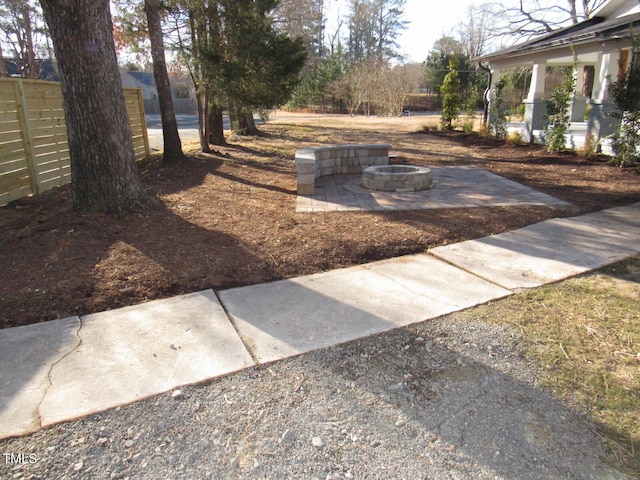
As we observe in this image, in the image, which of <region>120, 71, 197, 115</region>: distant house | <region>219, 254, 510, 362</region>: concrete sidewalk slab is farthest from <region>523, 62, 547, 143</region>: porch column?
<region>120, 71, 197, 115</region>: distant house

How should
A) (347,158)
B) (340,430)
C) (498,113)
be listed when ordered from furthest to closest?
(498,113)
(347,158)
(340,430)

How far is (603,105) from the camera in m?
9.54

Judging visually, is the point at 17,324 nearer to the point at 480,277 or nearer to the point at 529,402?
the point at 529,402

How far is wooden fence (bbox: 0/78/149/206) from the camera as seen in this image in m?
6.09

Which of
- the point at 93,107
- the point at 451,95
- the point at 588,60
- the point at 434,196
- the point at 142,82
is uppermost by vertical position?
the point at 142,82

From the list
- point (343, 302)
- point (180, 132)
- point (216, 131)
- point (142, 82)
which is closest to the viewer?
point (343, 302)

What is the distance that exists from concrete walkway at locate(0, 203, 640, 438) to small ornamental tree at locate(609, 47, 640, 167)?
5.63 metres

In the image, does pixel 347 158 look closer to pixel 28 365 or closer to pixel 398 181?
pixel 398 181

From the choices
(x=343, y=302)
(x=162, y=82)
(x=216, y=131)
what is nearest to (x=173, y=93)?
(x=216, y=131)

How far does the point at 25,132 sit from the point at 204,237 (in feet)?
13.7

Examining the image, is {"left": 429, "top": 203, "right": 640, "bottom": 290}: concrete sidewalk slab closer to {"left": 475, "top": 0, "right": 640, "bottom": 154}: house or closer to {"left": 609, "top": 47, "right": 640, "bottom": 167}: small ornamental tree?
{"left": 609, "top": 47, "right": 640, "bottom": 167}: small ornamental tree

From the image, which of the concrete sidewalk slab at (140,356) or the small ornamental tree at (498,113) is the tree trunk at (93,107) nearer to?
the concrete sidewalk slab at (140,356)

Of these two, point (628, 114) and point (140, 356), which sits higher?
point (628, 114)

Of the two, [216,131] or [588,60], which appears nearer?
[216,131]
